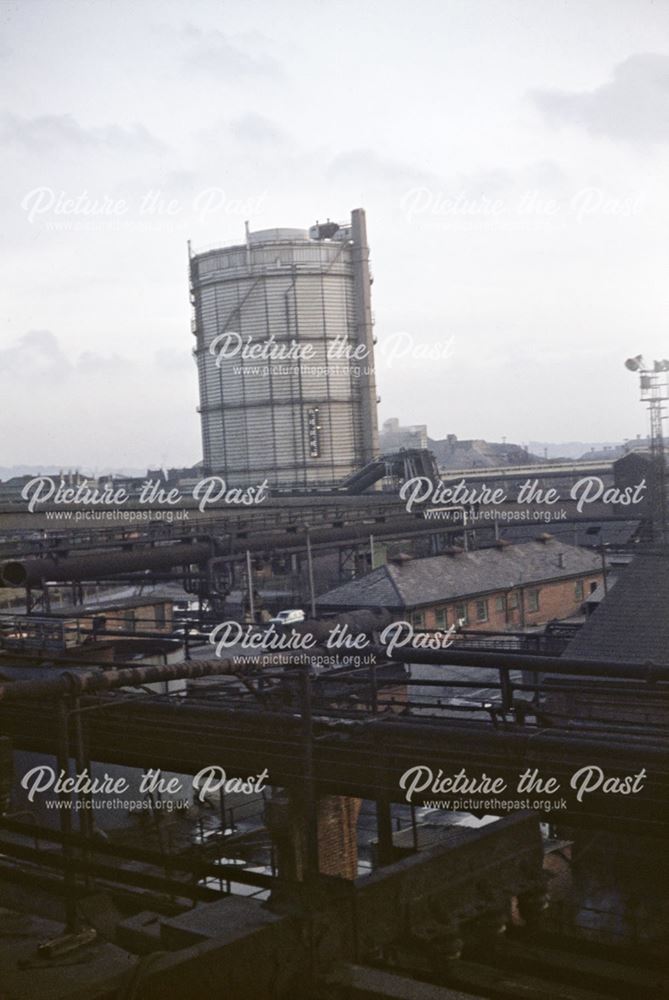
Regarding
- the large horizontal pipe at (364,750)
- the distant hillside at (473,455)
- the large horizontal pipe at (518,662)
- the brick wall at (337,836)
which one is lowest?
the brick wall at (337,836)

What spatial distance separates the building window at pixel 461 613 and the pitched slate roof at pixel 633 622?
11287mm

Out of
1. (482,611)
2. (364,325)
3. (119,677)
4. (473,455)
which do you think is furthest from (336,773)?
(473,455)

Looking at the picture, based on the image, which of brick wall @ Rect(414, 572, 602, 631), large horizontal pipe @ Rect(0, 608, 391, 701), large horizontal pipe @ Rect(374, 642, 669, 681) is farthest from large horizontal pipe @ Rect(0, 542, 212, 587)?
large horizontal pipe @ Rect(374, 642, 669, 681)

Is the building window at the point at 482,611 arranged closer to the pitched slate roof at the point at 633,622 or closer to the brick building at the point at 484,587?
the brick building at the point at 484,587

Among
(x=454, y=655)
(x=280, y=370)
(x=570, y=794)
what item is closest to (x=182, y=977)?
(x=570, y=794)

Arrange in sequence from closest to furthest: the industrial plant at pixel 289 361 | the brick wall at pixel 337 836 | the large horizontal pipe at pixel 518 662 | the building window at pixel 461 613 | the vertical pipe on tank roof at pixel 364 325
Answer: the large horizontal pipe at pixel 518 662 → the brick wall at pixel 337 836 → the building window at pixel 461 613 → the industrial plant at pixel 289 361 → the vertical pipe on tank roof at pixel 364 325

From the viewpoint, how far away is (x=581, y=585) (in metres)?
33.4

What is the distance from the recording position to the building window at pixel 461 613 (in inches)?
1140

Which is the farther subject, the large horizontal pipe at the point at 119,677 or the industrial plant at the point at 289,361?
the industrial plant at the point at 289,361

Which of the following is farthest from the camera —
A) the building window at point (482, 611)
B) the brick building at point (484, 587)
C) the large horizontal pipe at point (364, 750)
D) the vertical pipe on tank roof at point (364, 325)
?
the vertical pipe on tank roof at point (364, 325)

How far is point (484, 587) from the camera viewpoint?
29641mm

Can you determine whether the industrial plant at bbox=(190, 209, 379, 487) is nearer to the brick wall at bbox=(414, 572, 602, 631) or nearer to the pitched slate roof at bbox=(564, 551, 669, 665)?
the brick wall at bbox=(414, 572, 602, 631)

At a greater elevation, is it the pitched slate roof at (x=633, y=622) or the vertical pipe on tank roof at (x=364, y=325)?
the vertical pipe on tank roof at (x=364, y=325)

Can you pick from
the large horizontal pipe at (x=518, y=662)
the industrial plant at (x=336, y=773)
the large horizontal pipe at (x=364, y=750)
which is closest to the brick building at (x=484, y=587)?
the industrial plant at (x=336, y=773)
